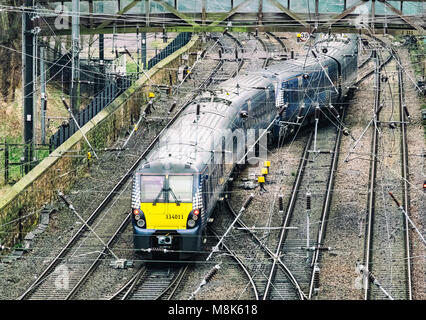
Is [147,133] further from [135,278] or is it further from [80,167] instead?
[135,278]

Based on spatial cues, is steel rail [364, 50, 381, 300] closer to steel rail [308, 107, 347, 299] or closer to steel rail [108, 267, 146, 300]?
steel rail [308, 107, 347, 299]

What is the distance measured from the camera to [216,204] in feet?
87.1

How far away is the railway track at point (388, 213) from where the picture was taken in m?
22.8

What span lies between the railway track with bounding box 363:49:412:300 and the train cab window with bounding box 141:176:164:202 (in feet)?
16.9

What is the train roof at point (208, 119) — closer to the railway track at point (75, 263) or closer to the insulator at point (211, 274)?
the railway track at point (75, 263)

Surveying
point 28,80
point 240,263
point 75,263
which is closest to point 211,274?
point 240,263

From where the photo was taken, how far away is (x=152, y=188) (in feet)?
76.9

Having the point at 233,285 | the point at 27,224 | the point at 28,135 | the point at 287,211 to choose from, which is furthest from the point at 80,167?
the point at 233,285

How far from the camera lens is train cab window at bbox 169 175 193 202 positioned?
23.3 m

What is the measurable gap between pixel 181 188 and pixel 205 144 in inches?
97.3

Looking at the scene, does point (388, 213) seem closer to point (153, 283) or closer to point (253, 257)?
point (253, 257)

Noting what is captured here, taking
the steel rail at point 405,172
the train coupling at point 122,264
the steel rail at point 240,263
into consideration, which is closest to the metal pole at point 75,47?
the steel rail at point 240,263

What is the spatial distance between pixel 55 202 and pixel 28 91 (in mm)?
3516

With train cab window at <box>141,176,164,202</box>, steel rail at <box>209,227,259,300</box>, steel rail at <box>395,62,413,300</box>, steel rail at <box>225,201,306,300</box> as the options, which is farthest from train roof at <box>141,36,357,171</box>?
steel rail at <box>395,62,413,300</box>
